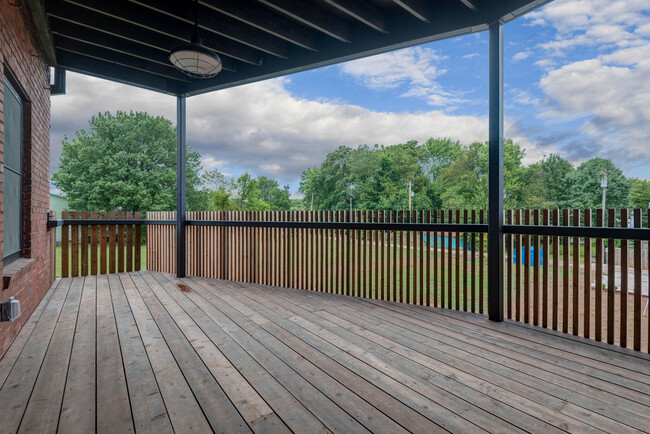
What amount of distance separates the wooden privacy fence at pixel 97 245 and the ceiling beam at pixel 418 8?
17.3ft

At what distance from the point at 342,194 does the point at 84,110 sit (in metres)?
25.4

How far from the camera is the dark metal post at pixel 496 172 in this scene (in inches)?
119

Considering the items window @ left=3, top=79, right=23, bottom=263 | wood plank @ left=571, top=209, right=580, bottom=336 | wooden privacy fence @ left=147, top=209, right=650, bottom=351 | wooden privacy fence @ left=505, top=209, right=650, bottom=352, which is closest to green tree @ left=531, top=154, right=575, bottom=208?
wooden privacy fence @ left=147, top=209, right=650, bottom=351

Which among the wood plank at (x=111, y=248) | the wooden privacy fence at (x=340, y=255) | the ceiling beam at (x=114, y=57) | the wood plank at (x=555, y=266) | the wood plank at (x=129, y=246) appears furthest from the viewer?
the wood plank at (x=129, y=246)

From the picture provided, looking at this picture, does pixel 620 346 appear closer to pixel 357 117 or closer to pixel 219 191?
pixel 219 191

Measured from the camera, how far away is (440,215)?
3.52 m

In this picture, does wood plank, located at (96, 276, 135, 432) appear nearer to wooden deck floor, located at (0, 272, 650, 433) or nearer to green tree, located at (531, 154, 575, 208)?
wooden deck floor, located at (0, 272, 650, 433)

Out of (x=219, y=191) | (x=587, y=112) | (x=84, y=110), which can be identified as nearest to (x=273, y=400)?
(x=219, y=191)

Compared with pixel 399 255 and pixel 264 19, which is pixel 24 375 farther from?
pixel 264 19

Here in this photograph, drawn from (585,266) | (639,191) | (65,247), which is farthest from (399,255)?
(639,191)

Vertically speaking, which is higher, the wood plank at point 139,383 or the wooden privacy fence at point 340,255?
the wooden privacy fence at point 340,255

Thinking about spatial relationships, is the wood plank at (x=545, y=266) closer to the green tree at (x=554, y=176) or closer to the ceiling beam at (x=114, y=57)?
the ceiling beam at (x=114, y=57)

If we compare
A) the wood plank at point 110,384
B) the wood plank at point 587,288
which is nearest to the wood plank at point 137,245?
the wood plank at point 110,384

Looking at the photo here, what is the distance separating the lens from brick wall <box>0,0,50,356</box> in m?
2.36
